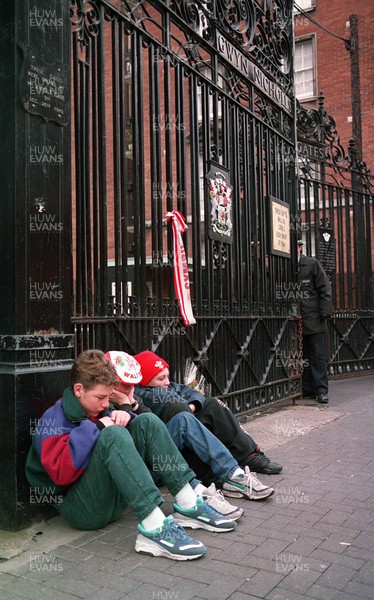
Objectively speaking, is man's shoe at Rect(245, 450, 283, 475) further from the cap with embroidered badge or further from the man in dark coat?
the man in dark coat

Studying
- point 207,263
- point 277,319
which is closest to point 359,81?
point 277,319

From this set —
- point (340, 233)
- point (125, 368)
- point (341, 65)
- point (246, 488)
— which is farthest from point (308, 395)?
point (341, 65)

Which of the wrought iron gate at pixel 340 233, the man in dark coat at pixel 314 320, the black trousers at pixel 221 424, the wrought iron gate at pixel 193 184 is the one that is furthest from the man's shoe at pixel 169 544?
the wrought iron gate at pixel 340 233

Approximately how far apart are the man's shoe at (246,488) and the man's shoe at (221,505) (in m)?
0.33

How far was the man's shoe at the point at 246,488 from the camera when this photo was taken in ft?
13.3

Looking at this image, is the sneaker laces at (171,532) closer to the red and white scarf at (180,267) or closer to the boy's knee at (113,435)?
the boy's knee at (113,435)

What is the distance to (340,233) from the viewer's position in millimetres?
11328

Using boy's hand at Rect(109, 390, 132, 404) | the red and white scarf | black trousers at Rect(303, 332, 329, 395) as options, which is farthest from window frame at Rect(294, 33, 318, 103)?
boy's hand at Rect(109, 390, 132, 404)

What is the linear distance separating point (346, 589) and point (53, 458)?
163cm

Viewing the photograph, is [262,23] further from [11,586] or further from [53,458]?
[11,586]

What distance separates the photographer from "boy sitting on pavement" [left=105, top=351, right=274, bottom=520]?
377 centimetres

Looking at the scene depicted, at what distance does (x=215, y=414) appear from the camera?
4395 millimetres

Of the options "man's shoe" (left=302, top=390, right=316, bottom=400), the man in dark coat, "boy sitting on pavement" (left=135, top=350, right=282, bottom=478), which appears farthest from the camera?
"man's shoe" (left=302, top=390, right=316, bottom=400)

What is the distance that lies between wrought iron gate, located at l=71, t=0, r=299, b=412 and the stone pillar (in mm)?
518
